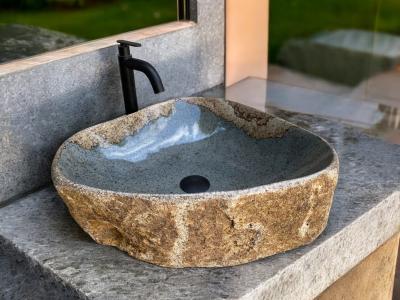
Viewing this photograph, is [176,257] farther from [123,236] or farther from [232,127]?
[232,127]

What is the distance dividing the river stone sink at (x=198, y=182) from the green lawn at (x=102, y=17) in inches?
8.3

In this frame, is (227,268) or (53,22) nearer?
(227,268)

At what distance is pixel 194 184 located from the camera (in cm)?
115

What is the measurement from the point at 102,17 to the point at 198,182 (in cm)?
41

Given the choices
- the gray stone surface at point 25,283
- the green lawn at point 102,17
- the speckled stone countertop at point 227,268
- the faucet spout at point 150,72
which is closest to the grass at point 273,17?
the green lawn at point 102,17

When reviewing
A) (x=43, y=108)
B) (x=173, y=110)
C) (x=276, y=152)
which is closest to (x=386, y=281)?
(x=276, y=152)

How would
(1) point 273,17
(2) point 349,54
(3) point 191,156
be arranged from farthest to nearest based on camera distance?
1. (2) point 349,54
2. (1) point 273,17
3. (3) point 191,156

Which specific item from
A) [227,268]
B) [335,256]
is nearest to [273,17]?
[335,256]

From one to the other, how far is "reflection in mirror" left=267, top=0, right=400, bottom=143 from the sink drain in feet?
3.66

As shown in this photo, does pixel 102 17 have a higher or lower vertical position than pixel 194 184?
higher

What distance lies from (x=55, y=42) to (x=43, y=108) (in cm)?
15

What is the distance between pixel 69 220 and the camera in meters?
1.06

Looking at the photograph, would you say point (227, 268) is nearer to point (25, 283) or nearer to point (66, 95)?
point (25, 283)

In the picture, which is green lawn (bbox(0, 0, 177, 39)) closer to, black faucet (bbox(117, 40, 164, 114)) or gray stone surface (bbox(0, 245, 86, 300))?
black faucet (bbox(117, 40, 164, 114))
